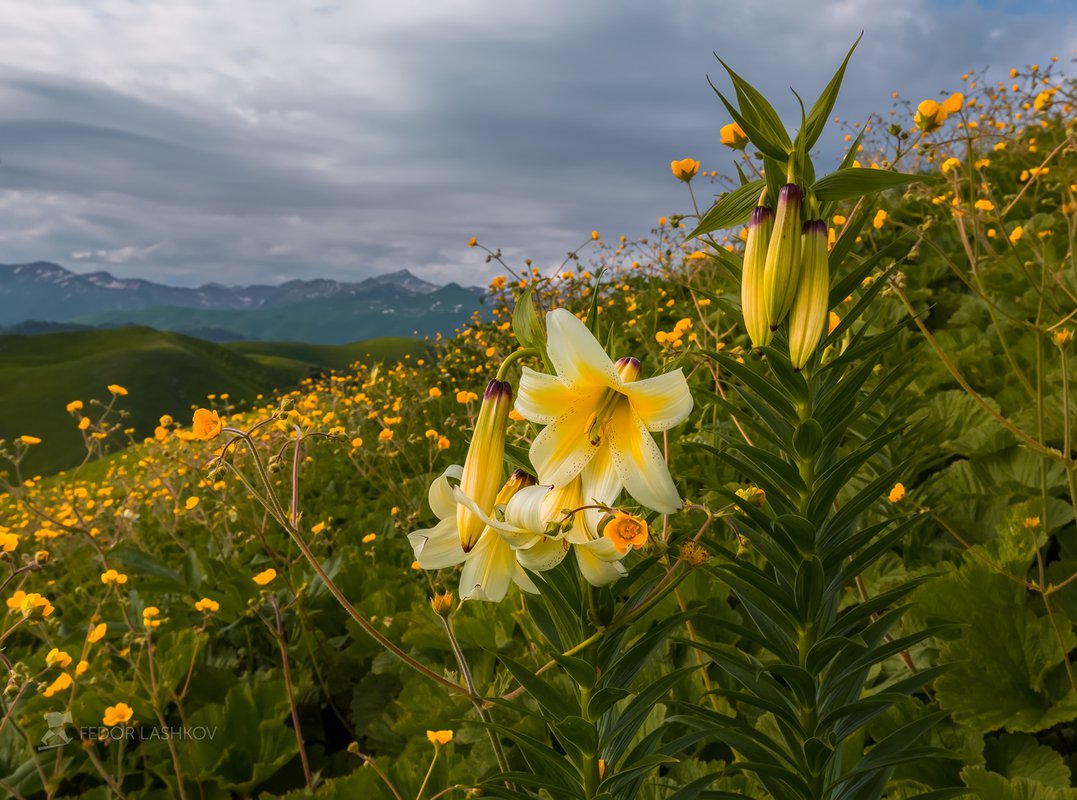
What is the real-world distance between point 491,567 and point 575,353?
0.90ft

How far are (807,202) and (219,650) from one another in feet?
8.58

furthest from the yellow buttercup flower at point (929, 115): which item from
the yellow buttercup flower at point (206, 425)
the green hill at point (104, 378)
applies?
the green hill at point (104, 378)

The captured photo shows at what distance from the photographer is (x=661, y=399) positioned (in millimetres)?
652

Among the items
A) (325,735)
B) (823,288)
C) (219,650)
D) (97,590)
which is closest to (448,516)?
(823,288)

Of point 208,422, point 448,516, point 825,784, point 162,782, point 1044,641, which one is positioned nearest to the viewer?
point 448,516

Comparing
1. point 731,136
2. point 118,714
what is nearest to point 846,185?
point 731,136

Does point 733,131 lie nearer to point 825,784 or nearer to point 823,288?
point 823,288

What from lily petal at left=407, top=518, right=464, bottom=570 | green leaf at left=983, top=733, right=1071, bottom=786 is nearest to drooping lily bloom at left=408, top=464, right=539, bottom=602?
lily petal at left=407, top=518, right=464, bottom=570

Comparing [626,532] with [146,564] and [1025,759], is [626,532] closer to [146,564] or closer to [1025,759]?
[1025,759]

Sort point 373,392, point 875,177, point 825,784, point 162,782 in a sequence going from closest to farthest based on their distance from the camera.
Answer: point 875,177, point 825,784, point 162,782, point 373,392

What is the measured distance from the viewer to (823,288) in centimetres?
68

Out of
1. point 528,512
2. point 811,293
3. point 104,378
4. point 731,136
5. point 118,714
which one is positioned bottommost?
point 104,378

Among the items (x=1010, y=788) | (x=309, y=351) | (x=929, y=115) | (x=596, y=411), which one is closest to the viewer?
(x=596, y=411)

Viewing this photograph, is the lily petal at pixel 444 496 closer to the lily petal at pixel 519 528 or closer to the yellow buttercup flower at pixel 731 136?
the lily petal at pixel 519 528
